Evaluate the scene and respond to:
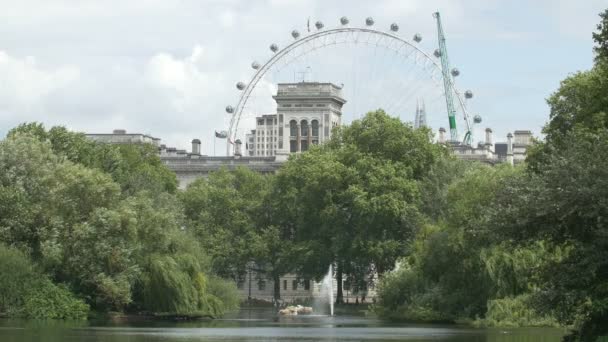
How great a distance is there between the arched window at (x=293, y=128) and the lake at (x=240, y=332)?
121107 mm

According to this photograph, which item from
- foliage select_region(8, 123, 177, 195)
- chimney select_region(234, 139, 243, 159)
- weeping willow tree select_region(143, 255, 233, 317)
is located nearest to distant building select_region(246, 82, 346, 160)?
chimney select_region(234, 139, 243, 159)

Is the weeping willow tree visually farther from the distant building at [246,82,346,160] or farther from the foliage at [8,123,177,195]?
the distant building at [246,82,346,160]

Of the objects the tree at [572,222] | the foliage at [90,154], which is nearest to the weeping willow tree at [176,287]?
the foliage at [90,154]

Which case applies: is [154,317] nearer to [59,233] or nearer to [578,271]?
[59,233]

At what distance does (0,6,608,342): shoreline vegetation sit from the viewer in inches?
1800

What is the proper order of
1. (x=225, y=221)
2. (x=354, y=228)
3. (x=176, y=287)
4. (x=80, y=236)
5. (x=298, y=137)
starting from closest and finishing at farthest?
(x=80, y=236) → (x=176, y=287) → (x=354, y=228) → (x=225, y=221) → (x=298, y=137)

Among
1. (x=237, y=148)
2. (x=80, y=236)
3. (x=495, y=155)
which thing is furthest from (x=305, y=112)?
(x=80, y=236)

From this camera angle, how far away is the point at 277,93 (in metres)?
192

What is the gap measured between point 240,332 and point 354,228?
179 feet

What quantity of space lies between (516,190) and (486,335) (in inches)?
599

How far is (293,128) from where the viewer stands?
19450cm

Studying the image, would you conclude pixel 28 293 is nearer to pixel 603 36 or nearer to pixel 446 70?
pixel 603 36

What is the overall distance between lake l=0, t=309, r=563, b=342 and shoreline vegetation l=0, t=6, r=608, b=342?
3361mm

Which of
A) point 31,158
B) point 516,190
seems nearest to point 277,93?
point 31,158
